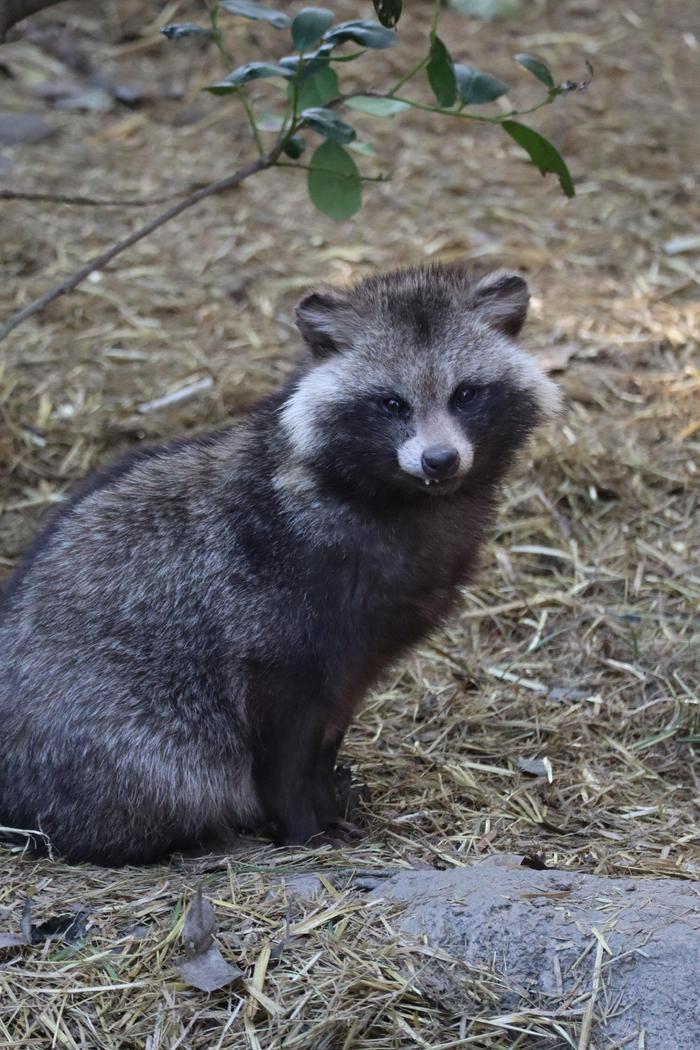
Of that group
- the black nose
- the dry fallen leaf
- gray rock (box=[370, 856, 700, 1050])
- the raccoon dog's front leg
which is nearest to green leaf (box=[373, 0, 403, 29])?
the black nose

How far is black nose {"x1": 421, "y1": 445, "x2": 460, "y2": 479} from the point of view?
15.2ft

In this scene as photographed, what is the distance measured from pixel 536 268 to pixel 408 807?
16.4ft

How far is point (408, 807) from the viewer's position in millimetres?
5594

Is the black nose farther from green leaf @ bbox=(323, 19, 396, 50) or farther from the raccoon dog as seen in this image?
green leaf @ bbox=(323, 19, 396, 50)

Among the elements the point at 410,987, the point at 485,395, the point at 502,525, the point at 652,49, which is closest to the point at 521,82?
the point at 652,49

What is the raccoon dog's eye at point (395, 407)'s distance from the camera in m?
4.91

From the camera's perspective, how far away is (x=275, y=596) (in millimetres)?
5047

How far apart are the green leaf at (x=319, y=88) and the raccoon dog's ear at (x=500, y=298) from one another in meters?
1.27

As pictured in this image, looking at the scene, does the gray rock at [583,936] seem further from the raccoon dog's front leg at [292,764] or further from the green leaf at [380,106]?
the green leaf at [380,106]

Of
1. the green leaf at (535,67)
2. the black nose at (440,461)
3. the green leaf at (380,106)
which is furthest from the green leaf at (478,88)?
the black nose at (440,461)

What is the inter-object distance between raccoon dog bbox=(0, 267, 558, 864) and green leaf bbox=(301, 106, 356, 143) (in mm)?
739

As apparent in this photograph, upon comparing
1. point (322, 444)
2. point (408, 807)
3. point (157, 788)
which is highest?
point (322, 444)

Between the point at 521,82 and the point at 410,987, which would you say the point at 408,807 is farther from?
the point at 521,82

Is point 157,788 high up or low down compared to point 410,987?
down
